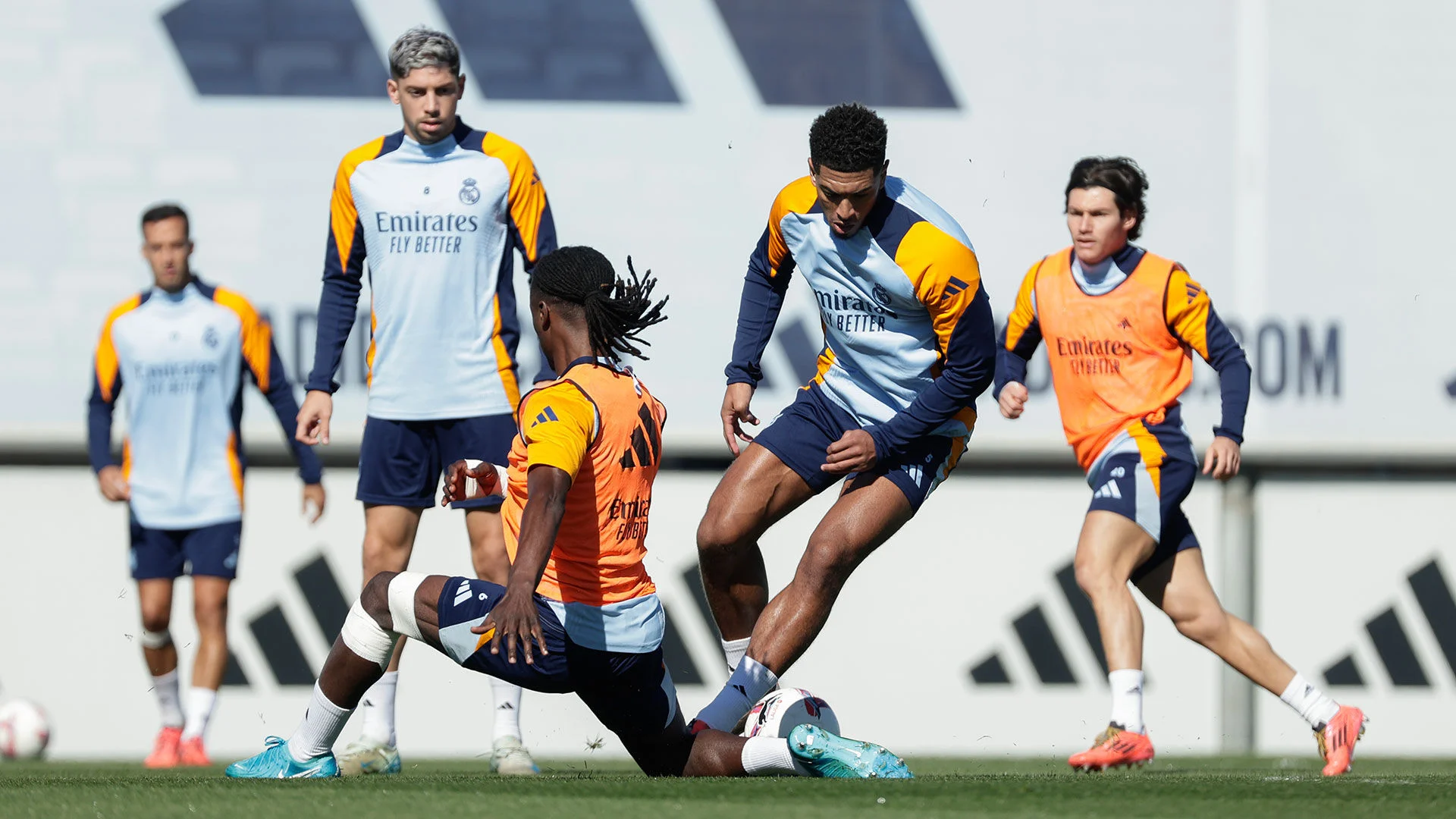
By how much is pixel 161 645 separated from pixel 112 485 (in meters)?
0.68

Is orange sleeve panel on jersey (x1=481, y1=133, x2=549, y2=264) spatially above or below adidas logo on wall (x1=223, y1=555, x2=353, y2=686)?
above

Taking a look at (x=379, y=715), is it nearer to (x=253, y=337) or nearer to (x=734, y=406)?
(x=734, y=406)

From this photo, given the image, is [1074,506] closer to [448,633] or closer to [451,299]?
[451,299]

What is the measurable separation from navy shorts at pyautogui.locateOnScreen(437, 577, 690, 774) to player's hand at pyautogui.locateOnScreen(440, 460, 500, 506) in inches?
23.4

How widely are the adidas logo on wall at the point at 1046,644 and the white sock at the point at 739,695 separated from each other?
3.13 metres

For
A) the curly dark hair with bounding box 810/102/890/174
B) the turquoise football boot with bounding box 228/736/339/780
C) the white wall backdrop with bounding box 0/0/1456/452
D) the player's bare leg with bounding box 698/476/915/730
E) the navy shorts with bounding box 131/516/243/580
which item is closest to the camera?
the turquoise football boot with bounding box 228/736/339/780

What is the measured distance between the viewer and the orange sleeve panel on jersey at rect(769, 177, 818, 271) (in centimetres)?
496

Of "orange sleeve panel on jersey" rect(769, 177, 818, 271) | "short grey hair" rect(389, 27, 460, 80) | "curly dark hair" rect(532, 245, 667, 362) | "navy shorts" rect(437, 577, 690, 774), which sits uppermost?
"short grey hair" rect(389, 27, 460, 80)

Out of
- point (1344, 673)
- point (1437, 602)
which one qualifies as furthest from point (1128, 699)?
point (1437, 602)

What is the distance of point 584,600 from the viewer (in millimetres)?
4227

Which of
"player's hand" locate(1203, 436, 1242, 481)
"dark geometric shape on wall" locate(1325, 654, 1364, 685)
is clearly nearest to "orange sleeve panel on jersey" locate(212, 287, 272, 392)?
"player's hand" locate(1203, 436, 1242, 481)

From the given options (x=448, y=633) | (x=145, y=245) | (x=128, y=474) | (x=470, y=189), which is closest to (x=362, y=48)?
(x=145, y=245)

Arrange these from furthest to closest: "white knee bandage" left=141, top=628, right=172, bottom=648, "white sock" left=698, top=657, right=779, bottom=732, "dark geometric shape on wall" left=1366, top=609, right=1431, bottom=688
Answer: "dark geometric shape on wall" left=1366, top=609, right=1431, bottom=688
"white knee bandage" left=141, top=628, right=172, bottom=648
"white sock" left=698, top=657, right=779, bottom=732

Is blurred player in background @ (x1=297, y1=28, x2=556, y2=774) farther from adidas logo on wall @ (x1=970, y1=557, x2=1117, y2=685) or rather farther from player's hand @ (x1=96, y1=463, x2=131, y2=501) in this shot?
adidas logo on wall @ (x1=970, y1=557, x2=1117, y2=685)
